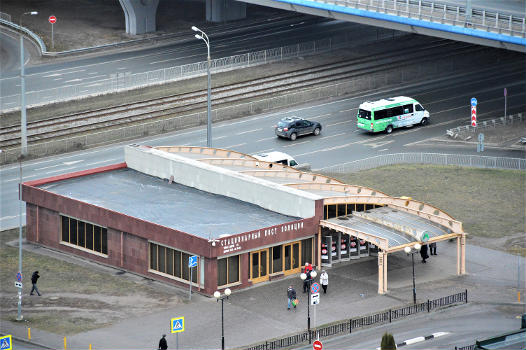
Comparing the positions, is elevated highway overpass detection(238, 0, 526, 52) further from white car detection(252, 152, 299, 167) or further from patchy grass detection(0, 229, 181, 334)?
patchy grass detection(0, 229, 181, 334)

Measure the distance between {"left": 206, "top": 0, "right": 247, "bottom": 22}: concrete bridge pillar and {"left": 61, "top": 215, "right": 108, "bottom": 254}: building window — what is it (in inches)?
2554

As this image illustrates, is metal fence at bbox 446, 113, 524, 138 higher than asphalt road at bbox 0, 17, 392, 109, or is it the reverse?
asphalt road at bbox 0, 17, 392, 109

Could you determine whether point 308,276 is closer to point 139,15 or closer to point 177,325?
point 177,325

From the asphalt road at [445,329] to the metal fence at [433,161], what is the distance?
2668 cm

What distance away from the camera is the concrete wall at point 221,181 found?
67.3 meters

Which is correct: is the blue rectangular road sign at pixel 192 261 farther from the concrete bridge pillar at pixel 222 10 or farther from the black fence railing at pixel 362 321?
the concrete bridge pillar at pixel 222 10

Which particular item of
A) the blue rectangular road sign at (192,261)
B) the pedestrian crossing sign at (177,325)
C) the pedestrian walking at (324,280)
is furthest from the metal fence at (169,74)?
the pedestrian crossing sign at (177,325)

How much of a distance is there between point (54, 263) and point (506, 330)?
83.4 feet

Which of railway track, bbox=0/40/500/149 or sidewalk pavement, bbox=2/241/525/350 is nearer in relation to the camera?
sidewalk pavement, bbox=2/241/525/350

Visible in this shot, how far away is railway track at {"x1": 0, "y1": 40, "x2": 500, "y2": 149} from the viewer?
94812 mm

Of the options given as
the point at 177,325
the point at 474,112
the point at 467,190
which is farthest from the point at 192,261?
the point at 474,112

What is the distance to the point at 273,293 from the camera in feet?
208

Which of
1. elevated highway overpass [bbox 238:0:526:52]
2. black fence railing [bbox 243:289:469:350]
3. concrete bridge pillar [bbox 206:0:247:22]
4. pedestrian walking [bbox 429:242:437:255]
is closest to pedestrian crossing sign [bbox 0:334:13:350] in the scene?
black fence railing [bbox 243:289:469:350]

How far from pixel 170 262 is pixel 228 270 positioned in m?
3.52
